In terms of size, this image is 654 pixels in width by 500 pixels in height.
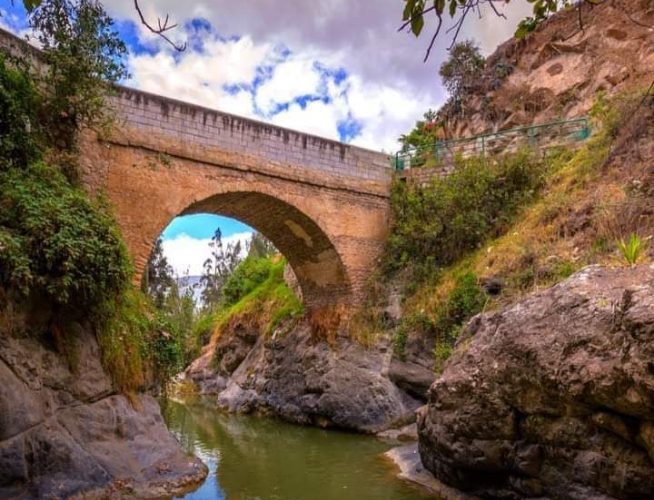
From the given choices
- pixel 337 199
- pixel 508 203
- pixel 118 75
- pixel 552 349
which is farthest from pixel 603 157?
pixel 118 75

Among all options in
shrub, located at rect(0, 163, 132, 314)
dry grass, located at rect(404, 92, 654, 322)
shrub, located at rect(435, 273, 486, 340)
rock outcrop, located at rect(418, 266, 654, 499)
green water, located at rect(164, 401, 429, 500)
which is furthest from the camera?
Result: shrub, located at rect(435, 273, 486, 340)

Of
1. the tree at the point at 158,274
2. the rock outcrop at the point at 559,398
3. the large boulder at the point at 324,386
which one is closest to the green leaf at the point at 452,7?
the rock outcrop at the point at 559,398

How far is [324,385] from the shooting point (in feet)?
41.3

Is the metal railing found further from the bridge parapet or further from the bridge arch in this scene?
the bridge arch

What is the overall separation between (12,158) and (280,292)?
36.2ft

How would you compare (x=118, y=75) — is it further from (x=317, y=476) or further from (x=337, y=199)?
(x=317, y=476)

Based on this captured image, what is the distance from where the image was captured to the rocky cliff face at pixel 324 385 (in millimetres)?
11719

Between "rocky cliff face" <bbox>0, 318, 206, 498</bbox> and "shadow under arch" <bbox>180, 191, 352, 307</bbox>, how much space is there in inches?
217

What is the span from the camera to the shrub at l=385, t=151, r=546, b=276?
41.0 ft

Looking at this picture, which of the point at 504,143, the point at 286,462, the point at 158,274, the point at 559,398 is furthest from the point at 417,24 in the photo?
the point at 158,274

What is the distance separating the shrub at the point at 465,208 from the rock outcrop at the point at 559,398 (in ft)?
18.3

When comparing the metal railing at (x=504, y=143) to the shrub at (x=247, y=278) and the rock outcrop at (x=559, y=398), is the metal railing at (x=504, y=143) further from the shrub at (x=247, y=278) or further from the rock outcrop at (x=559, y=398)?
the rock outcrop at (x=559, y=398)

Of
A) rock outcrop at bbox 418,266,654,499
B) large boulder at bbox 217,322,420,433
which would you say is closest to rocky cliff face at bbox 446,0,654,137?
large boulder at bbox 217,322,420,433

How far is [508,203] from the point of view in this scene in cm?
1246
